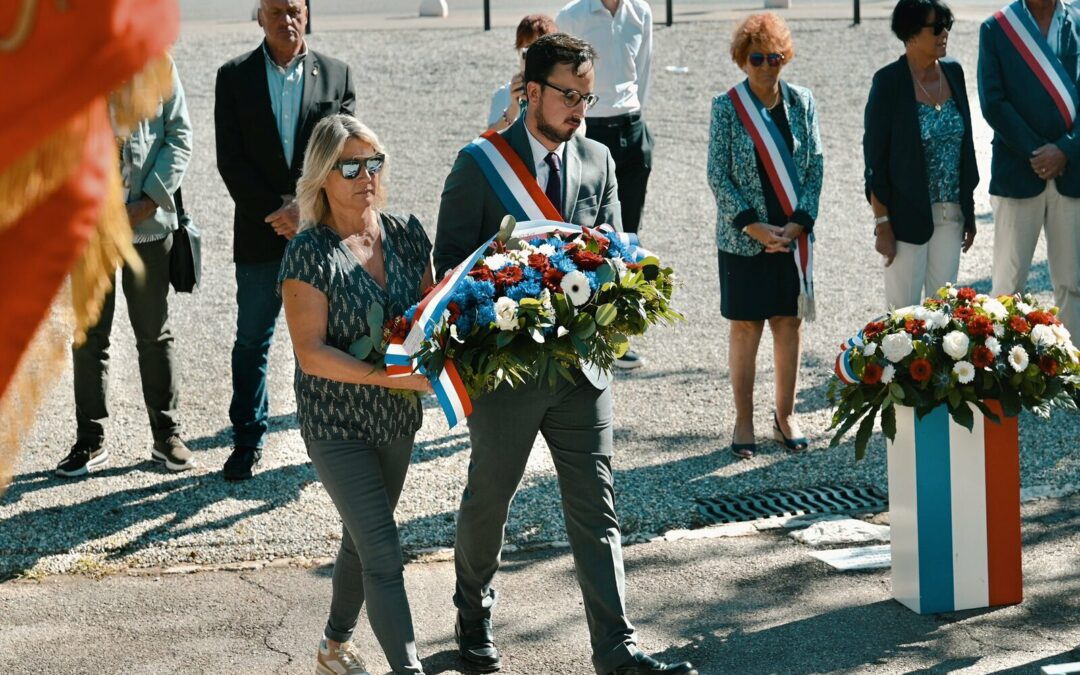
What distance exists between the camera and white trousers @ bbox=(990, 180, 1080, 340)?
888 cm

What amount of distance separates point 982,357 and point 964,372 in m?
0.12

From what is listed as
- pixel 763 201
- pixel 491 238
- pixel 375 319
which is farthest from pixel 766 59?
pixel 375 319

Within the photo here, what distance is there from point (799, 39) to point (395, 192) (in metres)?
6.65

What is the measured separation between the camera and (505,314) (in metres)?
4.95

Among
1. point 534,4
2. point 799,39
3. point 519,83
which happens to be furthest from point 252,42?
point 519,83

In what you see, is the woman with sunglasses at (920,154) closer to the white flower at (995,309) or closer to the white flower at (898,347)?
the white flower at (995,309)

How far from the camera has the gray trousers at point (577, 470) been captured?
17.8 feet

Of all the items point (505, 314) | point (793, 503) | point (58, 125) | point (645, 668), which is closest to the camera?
point (58, 125)

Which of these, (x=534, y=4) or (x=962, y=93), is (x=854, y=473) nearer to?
(x=962, y=93)

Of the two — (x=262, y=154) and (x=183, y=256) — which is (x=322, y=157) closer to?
(x=262, y=154)

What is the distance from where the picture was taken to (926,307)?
6.34 meters

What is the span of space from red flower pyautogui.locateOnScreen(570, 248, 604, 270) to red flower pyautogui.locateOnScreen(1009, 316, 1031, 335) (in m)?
1.91

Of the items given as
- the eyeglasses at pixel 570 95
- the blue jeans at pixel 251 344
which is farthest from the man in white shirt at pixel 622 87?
the eyeglasses at pixel 570 95

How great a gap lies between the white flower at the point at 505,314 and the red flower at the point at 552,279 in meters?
0.20
